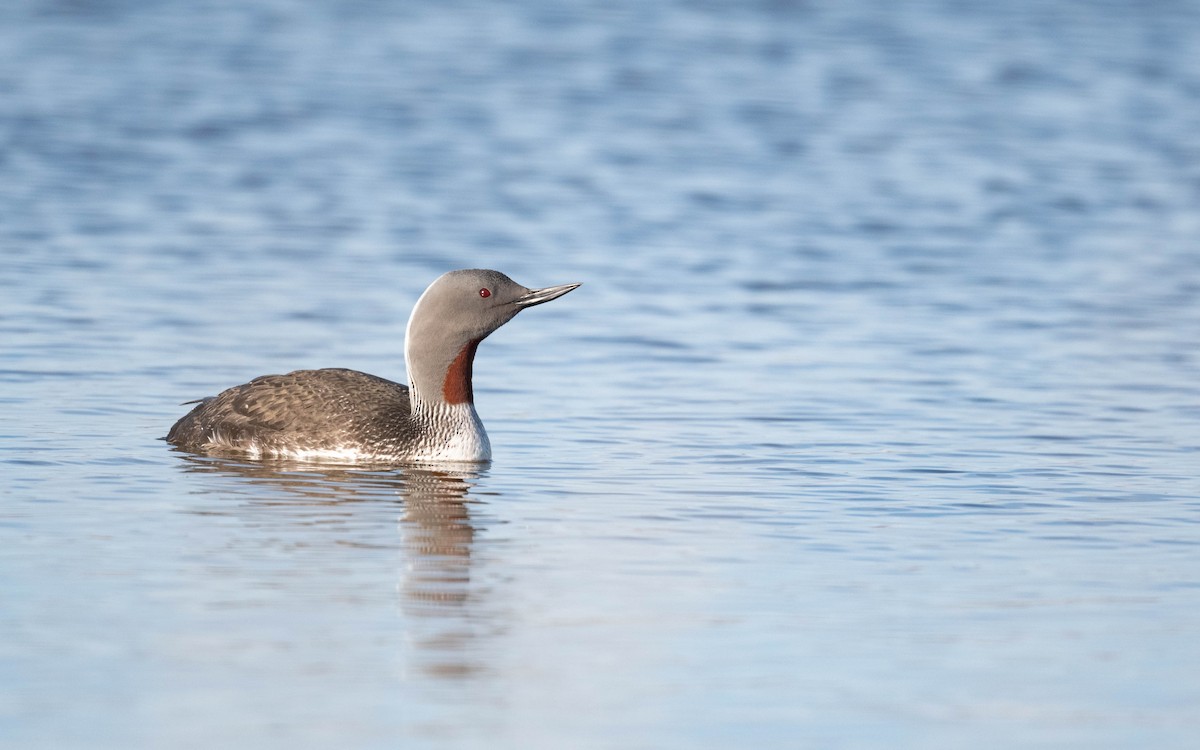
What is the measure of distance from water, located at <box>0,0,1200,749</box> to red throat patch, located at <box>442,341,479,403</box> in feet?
1.24

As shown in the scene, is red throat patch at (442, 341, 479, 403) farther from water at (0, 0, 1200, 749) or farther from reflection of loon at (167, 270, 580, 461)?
water at (0, 0, 1200, 749)

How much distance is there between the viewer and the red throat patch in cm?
931

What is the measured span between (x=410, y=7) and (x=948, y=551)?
75.1 feet

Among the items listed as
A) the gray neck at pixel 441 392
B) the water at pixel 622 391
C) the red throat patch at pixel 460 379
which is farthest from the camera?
the red throat patch at pixel 460 379

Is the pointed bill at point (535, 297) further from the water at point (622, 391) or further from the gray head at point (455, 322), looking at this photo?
the water at point (622, 391)

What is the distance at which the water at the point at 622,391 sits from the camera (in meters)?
5.53

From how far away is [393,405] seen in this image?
9375mm

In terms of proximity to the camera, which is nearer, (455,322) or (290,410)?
(290,410)

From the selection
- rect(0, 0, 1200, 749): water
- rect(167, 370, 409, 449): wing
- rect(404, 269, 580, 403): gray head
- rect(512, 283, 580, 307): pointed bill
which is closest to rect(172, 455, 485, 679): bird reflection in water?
rect(0, 0, 1200, 749): water

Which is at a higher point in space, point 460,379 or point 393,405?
point 460,379

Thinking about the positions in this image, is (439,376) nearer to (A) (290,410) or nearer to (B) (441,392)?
(B) (441,392)

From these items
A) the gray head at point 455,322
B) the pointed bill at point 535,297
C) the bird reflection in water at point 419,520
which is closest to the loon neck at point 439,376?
the gray head at point 455,322

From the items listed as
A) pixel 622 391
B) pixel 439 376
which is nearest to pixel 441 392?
pixel 439 376

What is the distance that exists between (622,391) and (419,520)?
3233 mm
